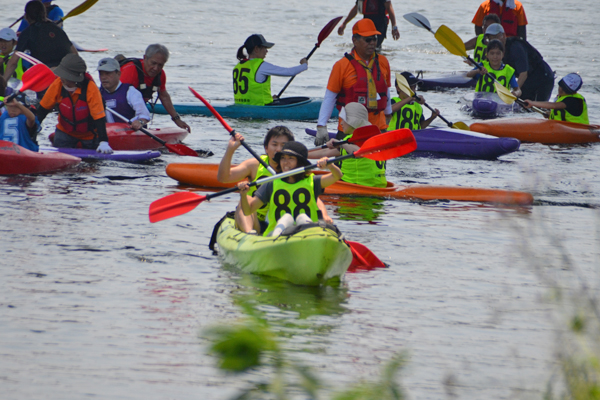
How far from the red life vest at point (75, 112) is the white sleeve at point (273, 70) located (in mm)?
3602

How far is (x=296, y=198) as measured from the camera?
5250mm

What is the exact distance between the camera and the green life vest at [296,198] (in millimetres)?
5250

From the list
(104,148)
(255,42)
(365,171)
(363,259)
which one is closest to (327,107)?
(365,171)

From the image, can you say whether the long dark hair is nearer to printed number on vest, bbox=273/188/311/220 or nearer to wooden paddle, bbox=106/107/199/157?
wooden paddle, bbox=106/107/199/157

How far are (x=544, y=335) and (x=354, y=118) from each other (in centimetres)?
326

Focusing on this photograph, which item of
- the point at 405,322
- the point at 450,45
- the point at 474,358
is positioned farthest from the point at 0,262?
the point at 450,45

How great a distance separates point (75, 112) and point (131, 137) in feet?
3.91

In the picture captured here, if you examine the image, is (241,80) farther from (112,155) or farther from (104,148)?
(104,148)

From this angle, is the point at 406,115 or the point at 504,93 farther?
the point at 504,93

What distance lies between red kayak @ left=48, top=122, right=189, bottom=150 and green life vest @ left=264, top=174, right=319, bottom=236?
4.82 meters

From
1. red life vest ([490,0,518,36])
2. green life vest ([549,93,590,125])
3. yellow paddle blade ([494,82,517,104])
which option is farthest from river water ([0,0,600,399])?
red life vest ([490,0,518,36])

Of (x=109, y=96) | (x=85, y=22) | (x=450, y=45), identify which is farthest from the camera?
(x=85, y=22)

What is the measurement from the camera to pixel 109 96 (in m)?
9.70

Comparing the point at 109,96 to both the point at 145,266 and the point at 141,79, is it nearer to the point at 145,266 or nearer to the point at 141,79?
the point at 141,79
